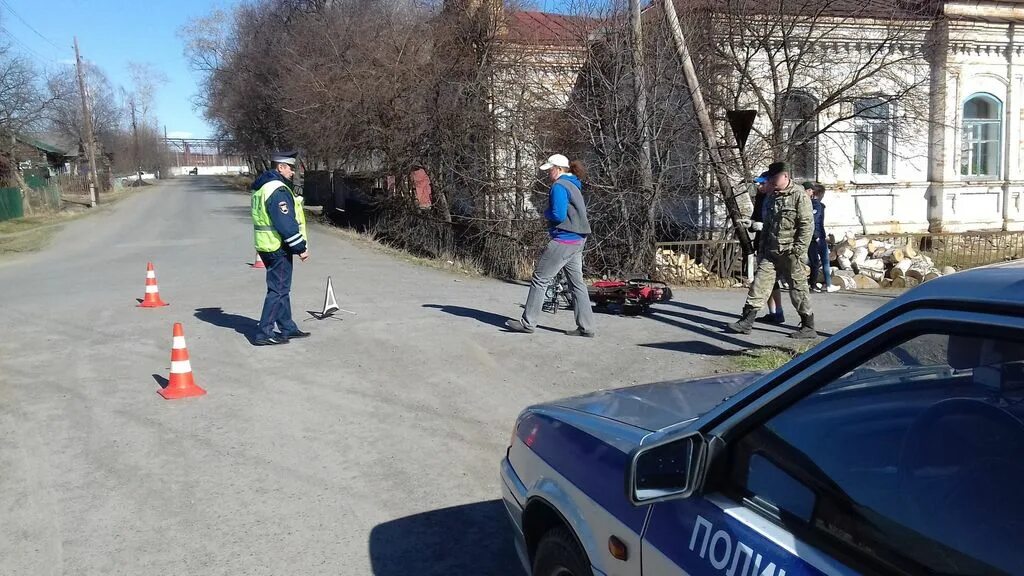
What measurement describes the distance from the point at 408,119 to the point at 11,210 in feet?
85.0

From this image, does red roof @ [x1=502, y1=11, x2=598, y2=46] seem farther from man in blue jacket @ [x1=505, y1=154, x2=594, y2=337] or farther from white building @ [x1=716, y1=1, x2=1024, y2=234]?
man in blue jacket @ [x1=505, y1=154, x2=594, y2=337]

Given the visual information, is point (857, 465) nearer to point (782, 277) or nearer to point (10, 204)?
point (782, 277)

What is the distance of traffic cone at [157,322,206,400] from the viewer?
6.80m

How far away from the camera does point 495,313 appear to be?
34.0ft

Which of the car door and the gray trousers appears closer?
the car door

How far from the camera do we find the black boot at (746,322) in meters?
8.70

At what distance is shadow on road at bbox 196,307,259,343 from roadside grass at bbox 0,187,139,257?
44.8 ft

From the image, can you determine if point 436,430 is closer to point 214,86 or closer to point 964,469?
point 964,469

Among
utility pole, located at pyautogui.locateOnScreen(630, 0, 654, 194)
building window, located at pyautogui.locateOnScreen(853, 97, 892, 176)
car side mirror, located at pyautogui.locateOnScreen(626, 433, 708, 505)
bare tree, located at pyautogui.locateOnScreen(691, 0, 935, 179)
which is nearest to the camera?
car side mirror, located at pyautogui.locateOnScreen(626, 433, 708, 505)

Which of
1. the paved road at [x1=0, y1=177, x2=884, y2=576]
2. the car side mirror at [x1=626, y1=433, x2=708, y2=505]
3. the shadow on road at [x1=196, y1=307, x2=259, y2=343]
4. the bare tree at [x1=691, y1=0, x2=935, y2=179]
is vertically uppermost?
the bare tree at [x1=691, y1=0, x2=935, y2=179]

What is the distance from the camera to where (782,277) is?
338 inches

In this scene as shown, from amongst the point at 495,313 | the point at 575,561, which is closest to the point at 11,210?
the point at 495,313

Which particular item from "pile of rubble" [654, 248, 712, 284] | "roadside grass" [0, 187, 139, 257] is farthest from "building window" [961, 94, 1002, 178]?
"roadside grass" [0, 187, 139, 257]

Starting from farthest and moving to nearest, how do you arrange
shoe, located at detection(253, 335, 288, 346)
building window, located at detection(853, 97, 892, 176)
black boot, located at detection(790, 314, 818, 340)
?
building window, located at detection(853, 97, 892, 176) < black boot, located at detection(790, 314, 818, 340) < shoe, located at detection(253, 335, 288, 346)
